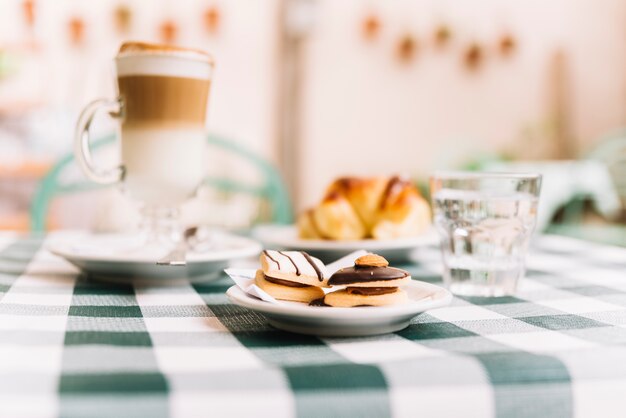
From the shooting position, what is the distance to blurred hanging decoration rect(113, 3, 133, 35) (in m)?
4.29

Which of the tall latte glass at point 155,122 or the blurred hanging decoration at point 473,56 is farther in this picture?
the blurred hanging decoration at point 473,56

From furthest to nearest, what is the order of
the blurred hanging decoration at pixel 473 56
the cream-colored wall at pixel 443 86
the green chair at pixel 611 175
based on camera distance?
1. the blurred hanging decoration at pixel 473 56
2. the cream-colored wall at pixel 443 86
3. the green chair at pixel 611 175

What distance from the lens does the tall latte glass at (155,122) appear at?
0.76 m

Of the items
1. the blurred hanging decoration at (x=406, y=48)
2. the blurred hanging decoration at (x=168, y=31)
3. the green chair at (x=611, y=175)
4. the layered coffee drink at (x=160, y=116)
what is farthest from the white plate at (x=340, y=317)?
the blurred hanging decoration at (x=406, y=48)

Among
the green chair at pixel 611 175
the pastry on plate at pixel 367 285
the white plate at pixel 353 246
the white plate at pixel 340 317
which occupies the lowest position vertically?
the green chair at pixel 611 175

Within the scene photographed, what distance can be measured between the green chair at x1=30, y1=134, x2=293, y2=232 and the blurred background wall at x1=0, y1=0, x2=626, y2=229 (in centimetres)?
255

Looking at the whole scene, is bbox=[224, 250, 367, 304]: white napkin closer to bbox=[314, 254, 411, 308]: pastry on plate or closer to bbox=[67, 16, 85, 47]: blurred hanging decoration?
bbox=[314, 254, 411, 308]: pastry on plate

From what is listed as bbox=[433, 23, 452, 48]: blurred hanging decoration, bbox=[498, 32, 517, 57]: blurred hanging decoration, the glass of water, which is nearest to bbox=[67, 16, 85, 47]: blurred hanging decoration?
bbox=[433, 23, 452, 48]: blurred hanging decoration

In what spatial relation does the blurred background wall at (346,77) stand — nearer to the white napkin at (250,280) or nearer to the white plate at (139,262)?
the white plate at (139,262)

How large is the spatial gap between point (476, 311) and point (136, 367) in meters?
0.29

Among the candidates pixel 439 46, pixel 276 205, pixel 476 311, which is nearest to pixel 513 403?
pixel 476 311

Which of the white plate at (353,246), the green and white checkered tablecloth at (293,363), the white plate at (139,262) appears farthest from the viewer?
the white plate at (353,246)

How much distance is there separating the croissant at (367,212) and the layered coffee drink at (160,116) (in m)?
0.18

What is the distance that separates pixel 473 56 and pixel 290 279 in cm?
454
